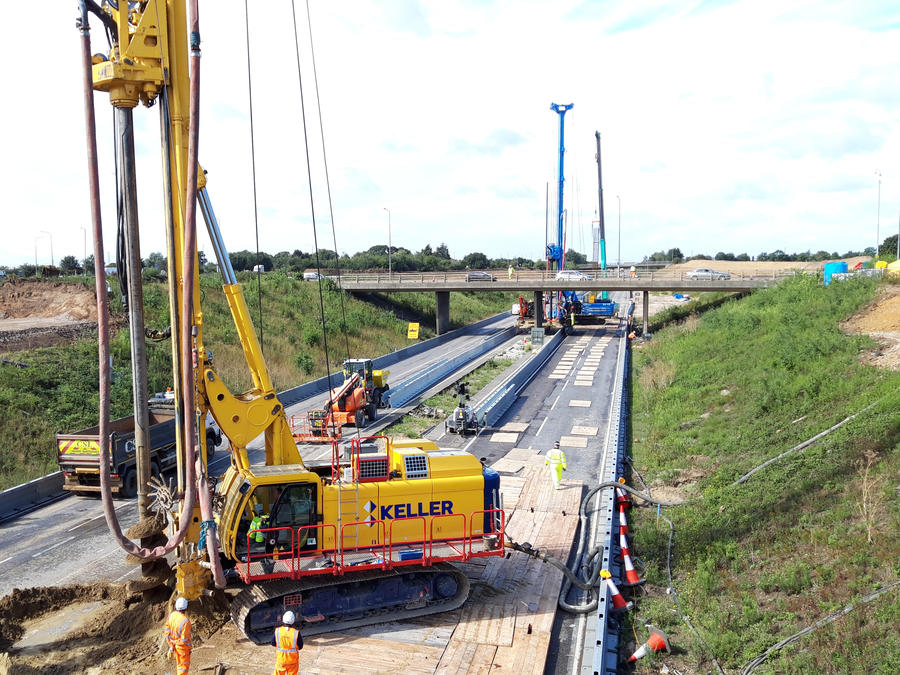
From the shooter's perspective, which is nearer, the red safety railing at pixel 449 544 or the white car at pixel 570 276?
the red safety railing at pixel 449 544

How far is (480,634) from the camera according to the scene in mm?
10555

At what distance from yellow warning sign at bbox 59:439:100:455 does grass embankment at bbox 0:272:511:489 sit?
11.4 feet

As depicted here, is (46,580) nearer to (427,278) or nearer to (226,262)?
(226,262)

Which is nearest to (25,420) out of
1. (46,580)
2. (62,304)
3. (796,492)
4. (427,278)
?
(46,580)

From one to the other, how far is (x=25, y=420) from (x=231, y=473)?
17414 mm

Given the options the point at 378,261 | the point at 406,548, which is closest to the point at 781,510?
the point at 406,548

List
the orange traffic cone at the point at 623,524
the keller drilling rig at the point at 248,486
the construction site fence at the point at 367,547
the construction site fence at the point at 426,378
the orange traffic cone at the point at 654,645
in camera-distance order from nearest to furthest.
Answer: the keller drilling rig at the point at 248,486
the orange traffic cone at the point at 654,645
the construction site fence at the point at 367,547
the orange traffic cone at the point at 623,524
the construction site fence at the point at 426,378

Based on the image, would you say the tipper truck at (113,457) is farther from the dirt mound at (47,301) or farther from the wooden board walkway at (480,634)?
the dirt mound at (47,301)

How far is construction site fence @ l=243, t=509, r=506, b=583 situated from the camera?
1009 centimetres

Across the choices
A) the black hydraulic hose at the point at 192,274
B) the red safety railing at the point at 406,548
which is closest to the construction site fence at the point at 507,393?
the red safety railing at the point at 406,548

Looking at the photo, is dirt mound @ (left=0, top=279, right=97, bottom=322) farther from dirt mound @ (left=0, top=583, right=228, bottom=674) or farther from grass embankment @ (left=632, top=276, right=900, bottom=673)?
grass embankment @ (left=632, top=276, right=900, bottom=673)

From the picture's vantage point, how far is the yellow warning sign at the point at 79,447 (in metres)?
17.4

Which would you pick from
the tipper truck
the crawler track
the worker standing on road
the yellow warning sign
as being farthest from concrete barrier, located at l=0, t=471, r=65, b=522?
the worker standing on road

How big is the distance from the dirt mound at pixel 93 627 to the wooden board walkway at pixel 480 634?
2185 millimetres
